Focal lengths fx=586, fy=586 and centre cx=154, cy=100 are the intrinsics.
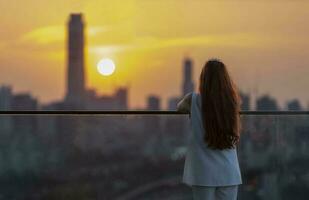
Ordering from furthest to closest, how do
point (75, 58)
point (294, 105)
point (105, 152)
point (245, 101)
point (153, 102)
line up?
point (294, 105) → point (245, 101) → point (153, 102) → point (75, 58) → point (105, 152)

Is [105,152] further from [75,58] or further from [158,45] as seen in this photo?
[158,45]

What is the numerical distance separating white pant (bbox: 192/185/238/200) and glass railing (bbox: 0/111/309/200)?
0.92m

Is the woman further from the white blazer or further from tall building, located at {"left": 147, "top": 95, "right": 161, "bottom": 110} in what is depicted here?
tall building, located at {"left": 147, "top": 95, "right": 161, "bottom": 110}

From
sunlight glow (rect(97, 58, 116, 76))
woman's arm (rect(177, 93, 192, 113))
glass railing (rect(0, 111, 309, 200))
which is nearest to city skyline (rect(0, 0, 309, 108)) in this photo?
sunlight glow (rect(97, 58, 116, 76))

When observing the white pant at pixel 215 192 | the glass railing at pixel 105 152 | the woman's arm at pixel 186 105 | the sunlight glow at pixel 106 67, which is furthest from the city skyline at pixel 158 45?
the white pant at pixel 215 192

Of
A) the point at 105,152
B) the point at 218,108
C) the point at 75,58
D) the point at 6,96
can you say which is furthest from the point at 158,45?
the point at 218,108

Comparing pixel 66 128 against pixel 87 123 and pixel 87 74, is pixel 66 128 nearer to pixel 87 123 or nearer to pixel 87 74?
pixel 87 123

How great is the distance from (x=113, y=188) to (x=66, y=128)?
1.67 ft

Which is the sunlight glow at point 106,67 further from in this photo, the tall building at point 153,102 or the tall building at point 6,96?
the tall building at point 6,96

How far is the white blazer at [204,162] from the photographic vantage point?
9.59 feet

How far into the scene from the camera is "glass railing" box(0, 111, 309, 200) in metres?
3.76

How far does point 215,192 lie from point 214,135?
0.31 metres

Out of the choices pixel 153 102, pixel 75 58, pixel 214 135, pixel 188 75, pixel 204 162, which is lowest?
pixel 204 162

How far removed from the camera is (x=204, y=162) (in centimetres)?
294
